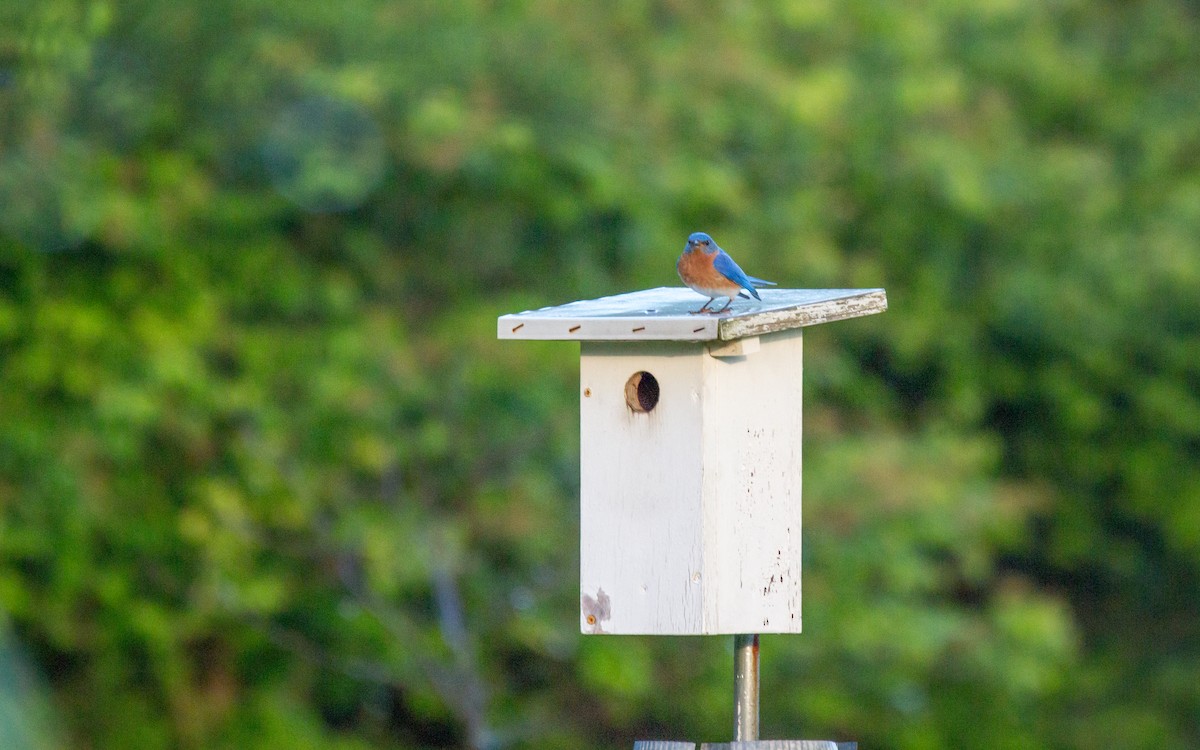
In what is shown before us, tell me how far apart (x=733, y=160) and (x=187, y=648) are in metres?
3.50

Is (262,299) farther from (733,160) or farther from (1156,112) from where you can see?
(1156,112)

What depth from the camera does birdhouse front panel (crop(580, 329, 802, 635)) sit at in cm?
256

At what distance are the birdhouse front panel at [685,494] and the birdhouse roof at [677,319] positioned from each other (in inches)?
3.2

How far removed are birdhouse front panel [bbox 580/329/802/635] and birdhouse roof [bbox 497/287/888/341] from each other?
0.08 meters

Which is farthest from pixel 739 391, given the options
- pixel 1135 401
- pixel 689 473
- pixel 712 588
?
pixel 1135 401

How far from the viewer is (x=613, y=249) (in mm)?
6461

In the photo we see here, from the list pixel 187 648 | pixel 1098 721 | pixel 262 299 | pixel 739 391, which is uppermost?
pixel 262 299

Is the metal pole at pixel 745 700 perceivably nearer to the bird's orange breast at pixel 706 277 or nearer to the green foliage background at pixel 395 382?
the bird's orange breast at pixel 706 277

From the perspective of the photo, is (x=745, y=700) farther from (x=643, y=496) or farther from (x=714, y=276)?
(x=714, y=276)

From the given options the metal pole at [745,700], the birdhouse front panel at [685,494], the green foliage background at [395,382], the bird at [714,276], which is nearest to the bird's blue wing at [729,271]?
the bird at [714,276]

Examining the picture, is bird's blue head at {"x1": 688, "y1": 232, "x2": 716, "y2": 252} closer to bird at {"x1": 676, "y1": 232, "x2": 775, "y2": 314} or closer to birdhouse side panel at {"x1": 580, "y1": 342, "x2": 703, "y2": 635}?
bird at {"x1": 676, "y1": 232, "x2": 775, "y2": 314}

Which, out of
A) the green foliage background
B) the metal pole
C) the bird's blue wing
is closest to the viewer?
the metal pole

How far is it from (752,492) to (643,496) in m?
0.21

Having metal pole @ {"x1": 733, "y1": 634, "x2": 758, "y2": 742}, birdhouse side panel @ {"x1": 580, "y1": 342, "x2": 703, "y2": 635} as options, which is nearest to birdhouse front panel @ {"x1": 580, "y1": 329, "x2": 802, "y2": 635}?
birdhouse side panel @ {"x1": 580, "y1": 342, "x2": 703, "y2": 635}
